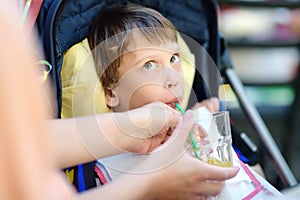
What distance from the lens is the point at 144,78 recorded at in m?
1.06

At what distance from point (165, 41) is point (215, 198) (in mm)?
295

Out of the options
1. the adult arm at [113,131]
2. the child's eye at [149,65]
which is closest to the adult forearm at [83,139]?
the adult arm at [113,131]

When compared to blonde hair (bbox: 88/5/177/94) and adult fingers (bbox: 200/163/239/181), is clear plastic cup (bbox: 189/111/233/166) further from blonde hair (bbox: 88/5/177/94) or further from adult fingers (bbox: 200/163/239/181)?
blonde hair (bbox: 88/5/177/94)

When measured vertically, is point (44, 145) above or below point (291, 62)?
above

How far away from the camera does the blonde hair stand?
1.07 metres

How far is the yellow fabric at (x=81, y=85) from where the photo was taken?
1105mm

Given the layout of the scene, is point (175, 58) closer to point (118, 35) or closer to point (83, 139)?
point (118, 35)

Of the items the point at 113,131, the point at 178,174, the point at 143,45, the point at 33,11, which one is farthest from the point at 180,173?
the point at 33,11

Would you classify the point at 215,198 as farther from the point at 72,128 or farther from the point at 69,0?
the point at 69,0

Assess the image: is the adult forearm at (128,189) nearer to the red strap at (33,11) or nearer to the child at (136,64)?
the child at (136,64)

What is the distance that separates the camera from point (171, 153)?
1.00 meters

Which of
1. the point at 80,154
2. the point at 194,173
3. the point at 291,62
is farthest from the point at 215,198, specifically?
the point at 291,62

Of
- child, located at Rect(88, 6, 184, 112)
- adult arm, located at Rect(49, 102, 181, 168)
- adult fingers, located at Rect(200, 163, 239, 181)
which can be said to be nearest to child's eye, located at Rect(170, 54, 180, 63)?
child, located at Rect(88, 6, 184, 112)

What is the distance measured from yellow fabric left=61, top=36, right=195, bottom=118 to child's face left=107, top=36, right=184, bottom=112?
4 cm
